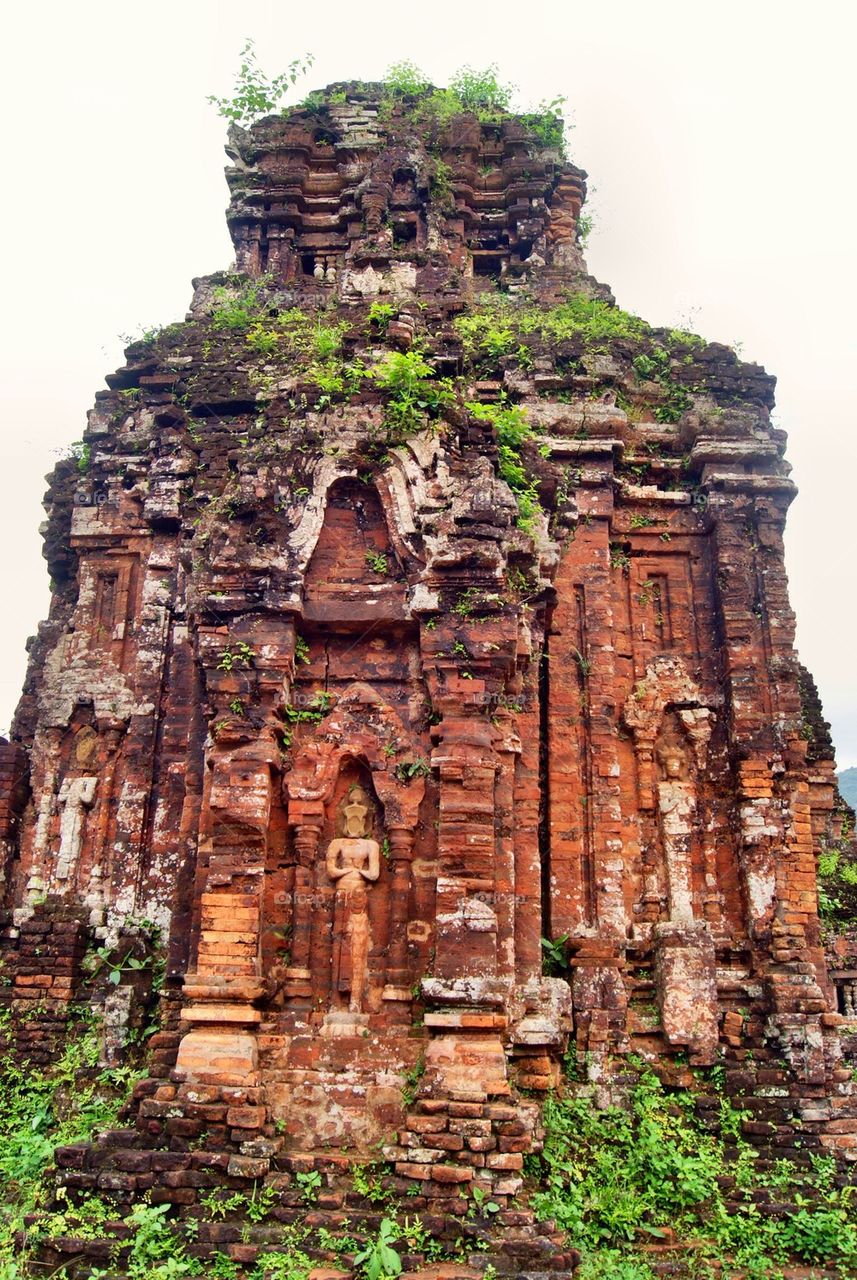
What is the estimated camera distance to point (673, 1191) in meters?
9.40

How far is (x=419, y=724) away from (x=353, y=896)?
4.93ft

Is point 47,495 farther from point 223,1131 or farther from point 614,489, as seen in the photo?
point 223,1131

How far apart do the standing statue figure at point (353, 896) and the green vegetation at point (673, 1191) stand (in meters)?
1.91

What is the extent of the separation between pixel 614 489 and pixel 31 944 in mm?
8076

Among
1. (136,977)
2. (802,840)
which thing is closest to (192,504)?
(136,977)

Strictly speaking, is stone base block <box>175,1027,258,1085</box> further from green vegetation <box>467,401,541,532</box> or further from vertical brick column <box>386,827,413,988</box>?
green vegetation <box>467,401,541,532</box>

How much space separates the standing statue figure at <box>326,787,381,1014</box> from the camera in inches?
355

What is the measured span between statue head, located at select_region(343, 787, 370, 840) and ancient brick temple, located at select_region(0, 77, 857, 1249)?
0.10 ft

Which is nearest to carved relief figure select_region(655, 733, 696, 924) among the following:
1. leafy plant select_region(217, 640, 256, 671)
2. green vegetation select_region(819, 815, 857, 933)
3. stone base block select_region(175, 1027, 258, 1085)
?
green vegetation select_region(819, 815, 857, 933)

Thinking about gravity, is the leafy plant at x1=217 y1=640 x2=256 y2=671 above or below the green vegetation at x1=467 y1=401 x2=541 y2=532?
below

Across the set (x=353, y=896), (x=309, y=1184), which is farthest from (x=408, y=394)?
(x=309, y=1184)

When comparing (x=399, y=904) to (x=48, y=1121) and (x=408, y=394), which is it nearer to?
(x=48, y=1121)

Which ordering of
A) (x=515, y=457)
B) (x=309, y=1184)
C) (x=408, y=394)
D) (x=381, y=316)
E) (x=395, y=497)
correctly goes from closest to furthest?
(x=309, y=1184) → (x=395, y=497) → (x=408, y=394) → (x=515, y=457) → (x=381, y=316)

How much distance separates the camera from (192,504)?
11492 millimetres
